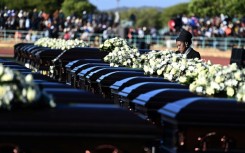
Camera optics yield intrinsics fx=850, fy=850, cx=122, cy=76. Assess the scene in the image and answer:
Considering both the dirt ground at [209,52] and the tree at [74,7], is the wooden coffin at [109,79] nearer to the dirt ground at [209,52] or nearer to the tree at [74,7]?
the dirt ground at [209,52]

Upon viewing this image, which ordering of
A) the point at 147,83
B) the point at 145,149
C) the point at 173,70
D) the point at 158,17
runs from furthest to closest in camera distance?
the point at 158,17 → the point at 173,70 → the point at 147,83 → the point at 145,149

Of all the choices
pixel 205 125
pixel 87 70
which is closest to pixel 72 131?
pixel 205 125

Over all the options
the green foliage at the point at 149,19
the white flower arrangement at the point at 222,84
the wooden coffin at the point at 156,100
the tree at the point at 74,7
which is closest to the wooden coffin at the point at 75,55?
the white flower arrangement at the point at 222,84

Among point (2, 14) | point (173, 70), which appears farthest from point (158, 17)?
point (173, 70)

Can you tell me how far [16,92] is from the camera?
5.71 m

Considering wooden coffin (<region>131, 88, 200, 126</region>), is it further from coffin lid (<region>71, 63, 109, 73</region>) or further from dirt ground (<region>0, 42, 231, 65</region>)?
dirt ground (<region>0, 42, 231, 65</region>)

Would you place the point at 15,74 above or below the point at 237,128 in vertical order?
above

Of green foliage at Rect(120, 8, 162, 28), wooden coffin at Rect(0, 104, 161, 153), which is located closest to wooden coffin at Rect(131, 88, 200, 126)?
wooden coffin at Rect(0, 104, 161, 153)

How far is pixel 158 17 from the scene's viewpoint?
171 metres

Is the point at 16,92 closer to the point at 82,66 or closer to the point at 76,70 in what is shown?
the point at 82,66

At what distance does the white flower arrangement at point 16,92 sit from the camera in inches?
221

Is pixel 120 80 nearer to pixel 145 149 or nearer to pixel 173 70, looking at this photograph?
pixel 173 70

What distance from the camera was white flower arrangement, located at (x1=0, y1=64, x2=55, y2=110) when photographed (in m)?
5.61

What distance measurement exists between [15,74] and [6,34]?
5082 centimetres
